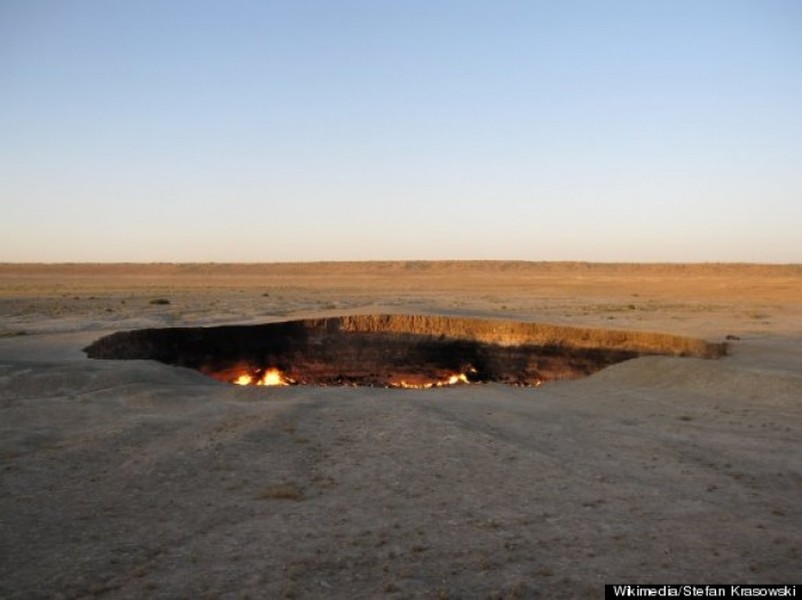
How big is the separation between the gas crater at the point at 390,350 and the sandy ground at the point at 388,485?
3.06 m

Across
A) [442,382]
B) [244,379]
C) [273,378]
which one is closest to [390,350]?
[442,382]

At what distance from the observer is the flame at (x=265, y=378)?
13805mm

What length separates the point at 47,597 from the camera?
3615mm

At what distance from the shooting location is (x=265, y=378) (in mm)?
14023

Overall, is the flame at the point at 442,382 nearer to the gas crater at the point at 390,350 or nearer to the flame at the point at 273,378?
the gas crater at the point at 390,350

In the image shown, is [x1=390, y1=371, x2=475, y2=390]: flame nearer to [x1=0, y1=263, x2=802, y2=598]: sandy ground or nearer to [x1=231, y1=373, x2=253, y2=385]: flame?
[x1=231, y1=373, x2=253, y2=385]: flame

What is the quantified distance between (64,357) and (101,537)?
7.37 metres

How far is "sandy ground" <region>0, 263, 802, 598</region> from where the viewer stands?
3902mm

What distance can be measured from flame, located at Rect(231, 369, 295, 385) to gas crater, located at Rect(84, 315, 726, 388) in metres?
0.02

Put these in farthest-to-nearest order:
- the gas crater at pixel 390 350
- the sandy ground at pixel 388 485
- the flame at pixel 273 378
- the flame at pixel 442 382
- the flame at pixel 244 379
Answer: the flame at pixel 442 382
the flame at pixel 273 378
the flame at pixel 244 379
the gas crater at pixel 390 350
the sandy ground at pixel 388 485

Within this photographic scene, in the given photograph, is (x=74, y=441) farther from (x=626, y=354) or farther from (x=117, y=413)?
(x=626, y=354)

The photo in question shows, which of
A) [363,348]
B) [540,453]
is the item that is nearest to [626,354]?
[363,348]

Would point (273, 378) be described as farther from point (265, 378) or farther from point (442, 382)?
point (442, 382)

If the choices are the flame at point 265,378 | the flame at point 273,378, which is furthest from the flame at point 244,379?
the flame at point 273,378
